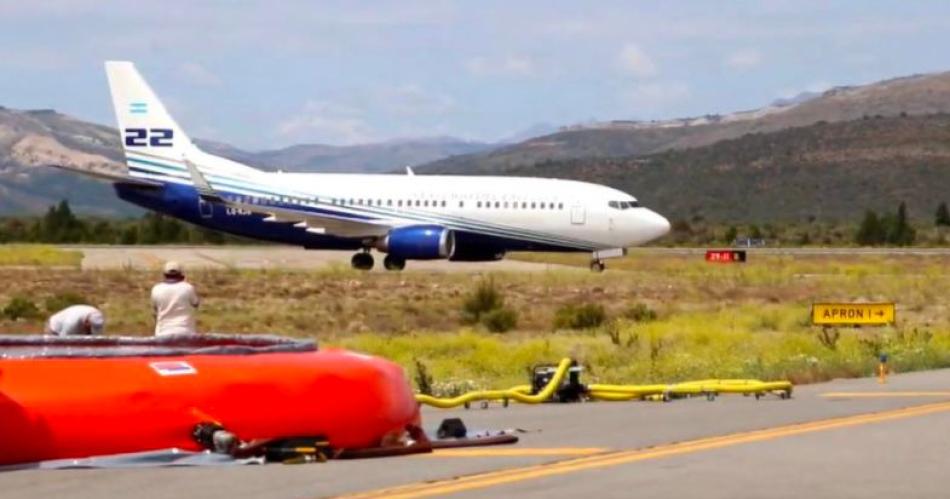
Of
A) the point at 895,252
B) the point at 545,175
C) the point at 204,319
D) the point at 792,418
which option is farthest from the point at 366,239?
the point at 545,175

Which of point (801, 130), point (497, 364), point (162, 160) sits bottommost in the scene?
point (497, 364)

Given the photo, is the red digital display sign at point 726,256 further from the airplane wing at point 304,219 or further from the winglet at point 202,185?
the winglet at point 202,185

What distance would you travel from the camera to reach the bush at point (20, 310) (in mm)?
34750

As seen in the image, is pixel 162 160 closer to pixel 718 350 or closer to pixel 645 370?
pixel 718 350

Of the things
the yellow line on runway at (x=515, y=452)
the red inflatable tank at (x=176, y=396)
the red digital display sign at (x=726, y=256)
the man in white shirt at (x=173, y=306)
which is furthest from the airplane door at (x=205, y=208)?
the yellow line on runway at (x=515, y=452)

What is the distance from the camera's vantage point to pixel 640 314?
35.6 metres

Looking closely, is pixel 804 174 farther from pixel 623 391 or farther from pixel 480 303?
pixel 623 391

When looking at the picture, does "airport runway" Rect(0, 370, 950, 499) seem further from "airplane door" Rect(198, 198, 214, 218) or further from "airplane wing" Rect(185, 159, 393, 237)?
"airplane door" Rect(198, 198, 214, 218)

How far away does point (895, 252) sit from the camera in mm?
69438

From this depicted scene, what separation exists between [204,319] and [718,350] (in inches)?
429

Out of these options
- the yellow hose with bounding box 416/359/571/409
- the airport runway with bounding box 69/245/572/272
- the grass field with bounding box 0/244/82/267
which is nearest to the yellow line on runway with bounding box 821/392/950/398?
the yellow hose with bounding box 416/359/571/409

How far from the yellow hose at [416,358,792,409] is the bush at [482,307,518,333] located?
14823 mm

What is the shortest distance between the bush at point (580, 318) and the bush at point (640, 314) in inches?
21.0

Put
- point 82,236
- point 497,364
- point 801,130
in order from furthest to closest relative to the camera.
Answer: point 801,130 → point 82,236 → point 497,364
